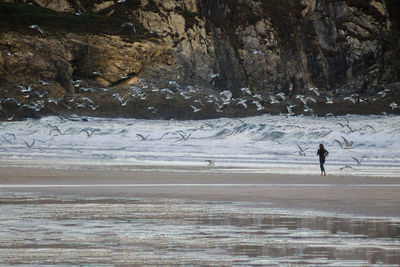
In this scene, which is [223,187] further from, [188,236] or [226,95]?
[226,95]

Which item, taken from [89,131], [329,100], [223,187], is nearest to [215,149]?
[89,131]

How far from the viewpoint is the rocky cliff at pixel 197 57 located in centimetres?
8856

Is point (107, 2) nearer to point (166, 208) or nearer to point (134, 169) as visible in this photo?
point (134, 169)

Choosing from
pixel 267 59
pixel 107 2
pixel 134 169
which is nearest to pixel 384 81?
pixel 267 59

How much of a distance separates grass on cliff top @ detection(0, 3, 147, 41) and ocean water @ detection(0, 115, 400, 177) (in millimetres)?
34293

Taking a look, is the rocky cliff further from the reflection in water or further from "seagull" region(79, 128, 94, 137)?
the reflection in water

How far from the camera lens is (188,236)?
35.9 feet

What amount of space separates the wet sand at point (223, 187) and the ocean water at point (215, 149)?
2.72 metres

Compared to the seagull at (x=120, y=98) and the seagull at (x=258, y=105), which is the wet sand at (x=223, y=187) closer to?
the seagull at (x=120, y=98)

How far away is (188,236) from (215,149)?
3241 cm

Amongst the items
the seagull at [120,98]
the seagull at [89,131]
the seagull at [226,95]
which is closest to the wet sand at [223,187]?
the seagull at [89,131]

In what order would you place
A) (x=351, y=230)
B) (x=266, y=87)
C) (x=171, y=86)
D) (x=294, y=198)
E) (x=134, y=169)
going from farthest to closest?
(x=266, y=87) < (x=171, y=86) < (x=134, y=169) < (x=294, y=198) < (x=351, y=230)

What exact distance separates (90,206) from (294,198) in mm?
4240

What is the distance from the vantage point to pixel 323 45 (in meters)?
128
